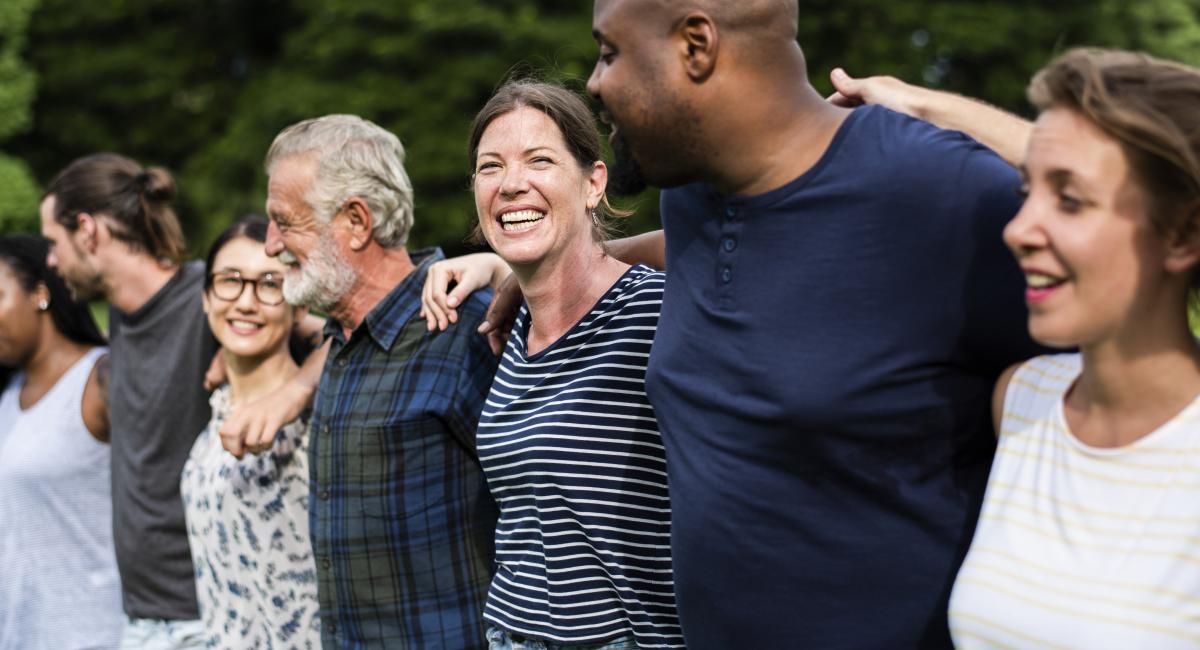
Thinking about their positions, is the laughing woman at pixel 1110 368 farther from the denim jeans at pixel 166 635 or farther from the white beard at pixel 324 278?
the denim jeans at pixel 166 635

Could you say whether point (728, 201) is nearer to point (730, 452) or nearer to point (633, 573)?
point (730, 452)

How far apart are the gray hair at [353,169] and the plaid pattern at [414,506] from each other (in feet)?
1.63

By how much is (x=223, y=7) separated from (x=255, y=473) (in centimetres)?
2401

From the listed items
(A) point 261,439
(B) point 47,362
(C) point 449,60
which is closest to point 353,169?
(A) point 261,439

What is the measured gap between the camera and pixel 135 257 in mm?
4828

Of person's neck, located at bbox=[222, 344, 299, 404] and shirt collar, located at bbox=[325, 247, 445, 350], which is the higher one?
shirt collar, located at bbox=[325, 247, 445, 350]

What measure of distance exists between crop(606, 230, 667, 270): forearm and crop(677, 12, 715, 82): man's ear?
1.05 meters

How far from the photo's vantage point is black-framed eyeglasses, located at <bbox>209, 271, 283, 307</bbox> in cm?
414

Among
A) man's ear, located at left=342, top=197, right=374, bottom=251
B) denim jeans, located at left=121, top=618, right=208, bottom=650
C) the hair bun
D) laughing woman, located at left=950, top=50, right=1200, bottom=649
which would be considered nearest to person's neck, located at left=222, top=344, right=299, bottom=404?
man's ear, located at left=342, top=197, right=374, bottom=251

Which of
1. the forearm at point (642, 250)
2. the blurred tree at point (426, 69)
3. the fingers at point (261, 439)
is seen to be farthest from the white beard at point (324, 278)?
the blurred tree at point (426, 69)

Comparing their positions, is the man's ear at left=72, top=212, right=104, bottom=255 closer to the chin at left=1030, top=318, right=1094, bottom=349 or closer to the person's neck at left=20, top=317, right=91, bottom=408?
the person's neck at left=20, top=317, right=91, bottom=408

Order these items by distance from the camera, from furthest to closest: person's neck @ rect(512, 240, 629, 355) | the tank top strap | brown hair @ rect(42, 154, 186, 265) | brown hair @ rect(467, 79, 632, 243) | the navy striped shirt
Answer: brown hair @ rect(42, 154, 186, 265)
brown hair @ rect(467, 79, 632, 243)
person's neck @ rect(512, 240, 629, 355)
the navy striped shirt
the tank top strap

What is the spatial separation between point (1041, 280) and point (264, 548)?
268 centimetres

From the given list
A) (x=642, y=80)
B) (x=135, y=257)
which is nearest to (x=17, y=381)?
(x=135, y=257)
